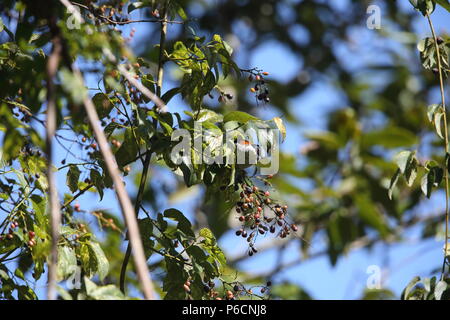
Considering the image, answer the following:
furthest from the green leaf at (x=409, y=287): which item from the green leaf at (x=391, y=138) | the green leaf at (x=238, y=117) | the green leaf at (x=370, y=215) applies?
the green leaf at (x=391, y=138)

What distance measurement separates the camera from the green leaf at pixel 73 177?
2.32 meters

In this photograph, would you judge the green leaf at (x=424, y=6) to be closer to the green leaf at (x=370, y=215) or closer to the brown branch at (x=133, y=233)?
the brown branch at (x=133, y=233)

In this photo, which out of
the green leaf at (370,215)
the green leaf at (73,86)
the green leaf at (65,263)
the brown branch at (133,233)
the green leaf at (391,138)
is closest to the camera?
the brown branch at (133,233)

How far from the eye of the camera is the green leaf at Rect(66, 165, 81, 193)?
2.32 meters

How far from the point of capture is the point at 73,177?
2.33m

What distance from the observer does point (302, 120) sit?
6922 millimetres

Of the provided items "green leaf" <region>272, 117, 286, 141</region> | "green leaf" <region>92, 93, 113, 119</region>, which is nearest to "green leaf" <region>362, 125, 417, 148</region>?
"green leaf" <region>272, 117, 286, 141</region>

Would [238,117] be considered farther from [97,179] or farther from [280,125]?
[97,179]

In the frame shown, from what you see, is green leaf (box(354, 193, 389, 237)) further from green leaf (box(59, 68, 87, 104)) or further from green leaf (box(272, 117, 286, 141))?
green leaf (box(59, 68, 87, 104))

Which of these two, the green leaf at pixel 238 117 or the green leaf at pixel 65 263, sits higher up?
the green leaf at pixel 238 117

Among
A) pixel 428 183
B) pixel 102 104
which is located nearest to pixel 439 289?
pixel 428 183

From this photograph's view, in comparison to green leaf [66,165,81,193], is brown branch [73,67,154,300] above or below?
below

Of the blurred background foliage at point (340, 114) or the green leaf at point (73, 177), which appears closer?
the green leaf at point (73, 177)

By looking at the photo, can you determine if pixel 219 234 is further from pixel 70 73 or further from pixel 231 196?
pixel 70 73
